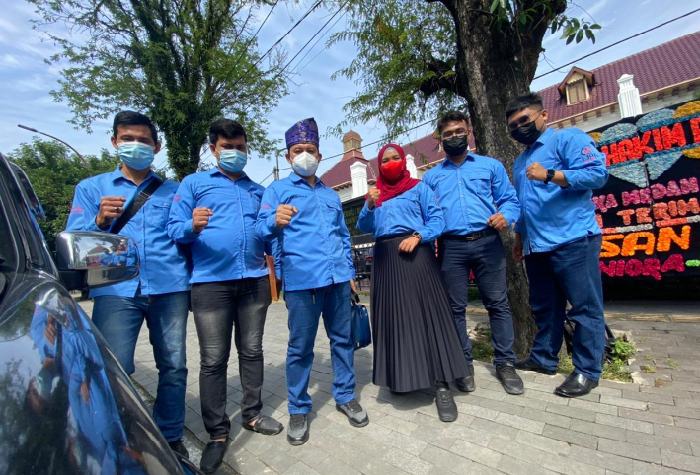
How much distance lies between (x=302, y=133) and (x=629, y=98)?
736 inches

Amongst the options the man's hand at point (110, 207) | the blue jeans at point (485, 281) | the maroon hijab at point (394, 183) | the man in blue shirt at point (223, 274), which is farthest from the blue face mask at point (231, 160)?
the blue jeans at point (485, 281)

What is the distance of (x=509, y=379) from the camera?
8.98 ft

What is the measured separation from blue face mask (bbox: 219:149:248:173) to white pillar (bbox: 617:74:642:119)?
1840 cm

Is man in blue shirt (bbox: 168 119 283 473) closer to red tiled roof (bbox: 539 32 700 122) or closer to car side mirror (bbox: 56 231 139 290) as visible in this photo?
car side mirror (bbox: 56 231 139 290)

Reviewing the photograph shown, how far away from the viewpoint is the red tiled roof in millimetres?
16141

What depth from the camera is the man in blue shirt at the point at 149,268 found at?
218cm

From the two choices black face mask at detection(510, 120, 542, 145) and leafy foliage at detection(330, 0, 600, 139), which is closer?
black face mask at detection(510, 120, 542, 145)

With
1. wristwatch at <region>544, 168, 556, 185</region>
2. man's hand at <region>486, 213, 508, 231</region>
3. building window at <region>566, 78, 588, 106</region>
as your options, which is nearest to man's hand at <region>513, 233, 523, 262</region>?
man's hand at <region>486, 213, 508, 231</region>

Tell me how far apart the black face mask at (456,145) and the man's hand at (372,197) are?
0.65 meters

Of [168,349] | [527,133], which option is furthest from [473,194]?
[168,349]

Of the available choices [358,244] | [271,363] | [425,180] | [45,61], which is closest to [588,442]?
[425,180]

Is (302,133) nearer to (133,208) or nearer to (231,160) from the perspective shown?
(231,160)

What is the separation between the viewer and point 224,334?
2396 mm

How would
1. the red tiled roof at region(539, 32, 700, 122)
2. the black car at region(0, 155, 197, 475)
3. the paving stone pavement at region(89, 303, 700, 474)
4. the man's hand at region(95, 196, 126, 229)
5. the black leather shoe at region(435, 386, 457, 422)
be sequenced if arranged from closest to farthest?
the black car at region(0, 155, 197, 475), the paving stone pavement at region(89, 303, 700, 474), the man's hand at region(95, 196, 126, 229), the black leather shoe at region(435, 386, 457, 422), the red tiled roof at region(539, 32, 700, 122)
